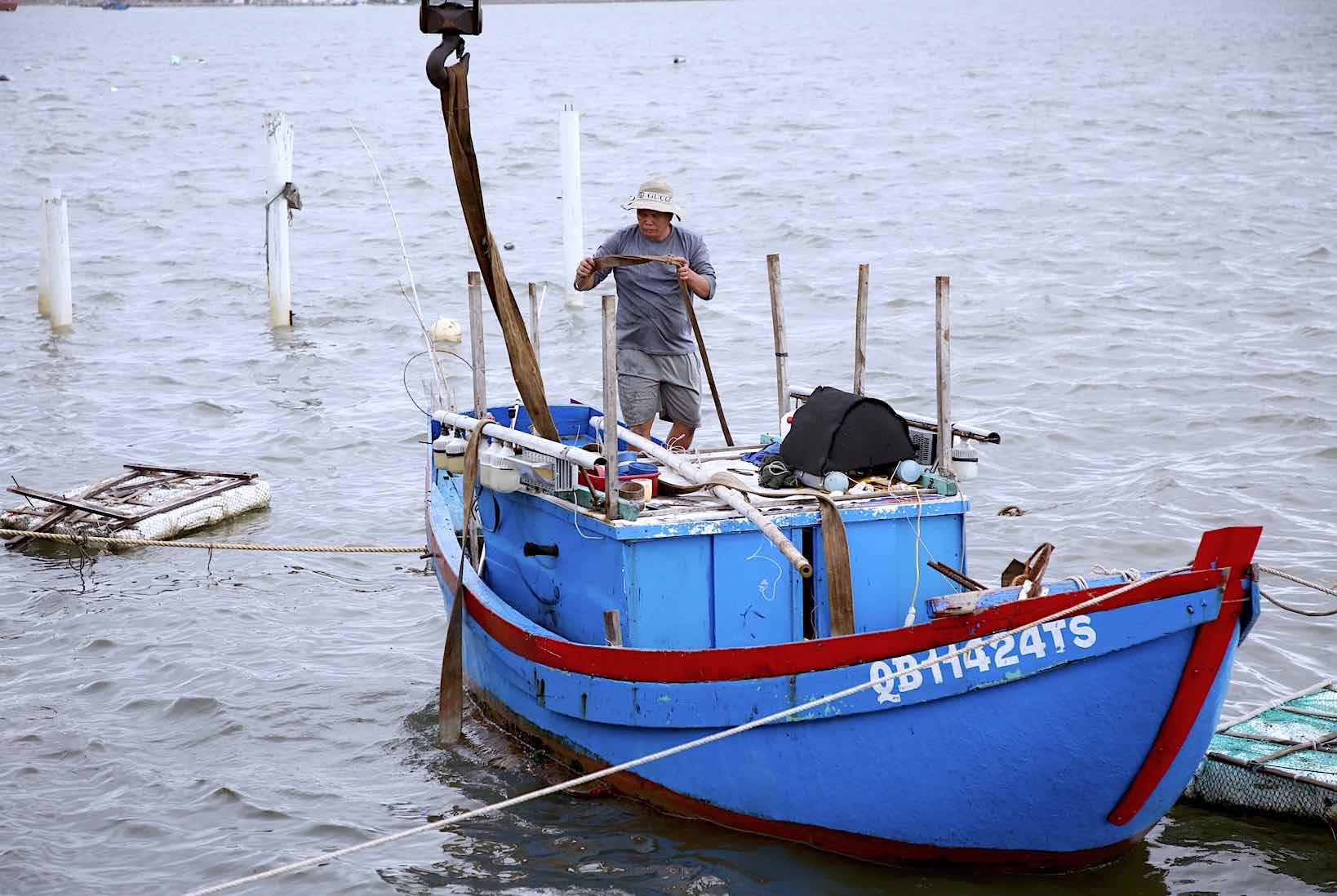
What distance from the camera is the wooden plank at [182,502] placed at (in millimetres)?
11812

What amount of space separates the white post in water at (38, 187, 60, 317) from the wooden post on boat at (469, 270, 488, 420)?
1233 centimetres

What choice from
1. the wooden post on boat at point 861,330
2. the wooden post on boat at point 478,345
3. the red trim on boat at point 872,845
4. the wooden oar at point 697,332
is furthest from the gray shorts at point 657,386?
the red trim on boat at point 872,845

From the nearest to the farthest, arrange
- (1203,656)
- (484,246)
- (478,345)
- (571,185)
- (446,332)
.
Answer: (1203,656), (484,246), (478,345), (571,185), (446,332)

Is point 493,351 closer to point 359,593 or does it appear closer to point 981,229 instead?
point 359,593

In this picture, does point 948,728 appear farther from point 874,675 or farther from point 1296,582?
point 1296,582

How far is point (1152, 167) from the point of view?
33.4m

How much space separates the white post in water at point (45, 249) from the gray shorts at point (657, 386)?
12297mm

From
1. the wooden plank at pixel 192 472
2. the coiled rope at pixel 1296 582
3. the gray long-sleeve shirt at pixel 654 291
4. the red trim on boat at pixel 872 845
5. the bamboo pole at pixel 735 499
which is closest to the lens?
the coiled rope at pixel 1296 582

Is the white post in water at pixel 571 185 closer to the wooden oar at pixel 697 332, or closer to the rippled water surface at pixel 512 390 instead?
the rippled water surface at pixel 512 390

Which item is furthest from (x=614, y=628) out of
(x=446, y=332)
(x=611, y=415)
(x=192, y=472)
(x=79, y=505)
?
(x=446, y=332)

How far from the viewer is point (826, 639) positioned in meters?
6.25

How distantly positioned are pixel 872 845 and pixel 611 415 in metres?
2.22

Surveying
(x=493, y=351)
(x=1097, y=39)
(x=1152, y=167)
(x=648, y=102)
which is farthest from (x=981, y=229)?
(x=1097, y=39)

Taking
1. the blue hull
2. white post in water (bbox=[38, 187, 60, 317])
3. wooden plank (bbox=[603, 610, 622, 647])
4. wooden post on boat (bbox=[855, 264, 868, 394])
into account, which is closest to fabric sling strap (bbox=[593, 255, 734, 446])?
wooden post on boat (bbox=[855, 264, 868, 394])
